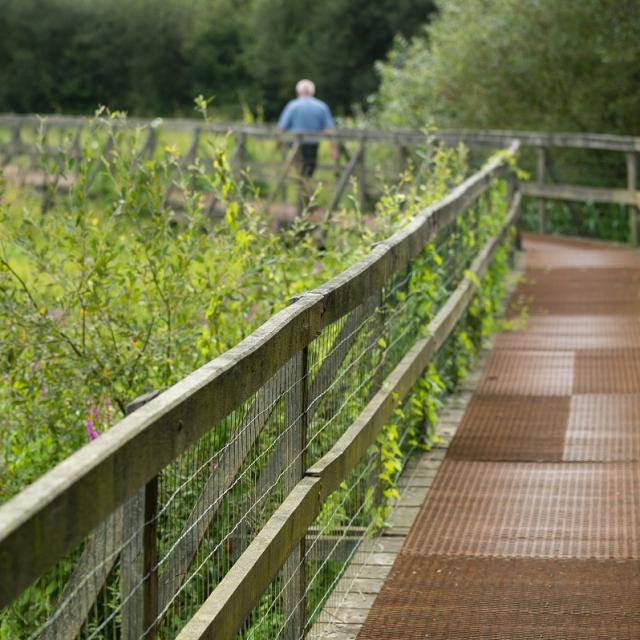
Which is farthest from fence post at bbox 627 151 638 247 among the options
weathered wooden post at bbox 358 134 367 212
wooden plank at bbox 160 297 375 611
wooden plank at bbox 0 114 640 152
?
wooden plank at bbox 160 297 375 611

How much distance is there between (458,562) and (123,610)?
9.08 feet

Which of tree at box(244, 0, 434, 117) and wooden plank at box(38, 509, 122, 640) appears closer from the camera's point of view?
wooden plank at box(38, 509, 122, 640)

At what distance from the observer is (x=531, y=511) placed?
6.27 meters

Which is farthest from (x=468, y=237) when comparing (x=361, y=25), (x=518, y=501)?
(x=361, y=25)

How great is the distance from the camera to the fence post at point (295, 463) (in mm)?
4227

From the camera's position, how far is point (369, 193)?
1998cm

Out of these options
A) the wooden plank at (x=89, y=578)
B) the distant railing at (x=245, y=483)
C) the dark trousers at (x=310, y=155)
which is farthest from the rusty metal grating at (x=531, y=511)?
the dark trousers at (x=310, y=155)

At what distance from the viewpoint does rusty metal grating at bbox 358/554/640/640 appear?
4809 mm

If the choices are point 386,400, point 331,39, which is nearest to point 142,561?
point 386,400

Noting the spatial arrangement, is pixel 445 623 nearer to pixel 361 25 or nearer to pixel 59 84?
pixel 361 25

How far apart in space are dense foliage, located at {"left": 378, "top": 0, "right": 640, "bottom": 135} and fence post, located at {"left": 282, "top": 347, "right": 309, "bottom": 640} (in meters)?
15.1

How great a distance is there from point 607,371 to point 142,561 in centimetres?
682

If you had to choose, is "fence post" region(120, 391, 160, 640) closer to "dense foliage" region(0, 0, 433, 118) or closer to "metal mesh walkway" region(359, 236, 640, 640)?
"metal mesh walkway" region(359, 236, 640, 640)

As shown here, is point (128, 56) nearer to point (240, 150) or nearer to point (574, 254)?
point (240, 150)
